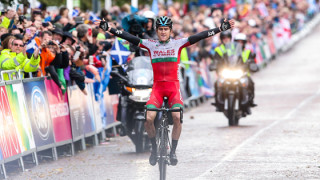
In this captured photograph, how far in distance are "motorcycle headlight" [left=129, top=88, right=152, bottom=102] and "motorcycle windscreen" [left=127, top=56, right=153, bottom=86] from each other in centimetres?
11

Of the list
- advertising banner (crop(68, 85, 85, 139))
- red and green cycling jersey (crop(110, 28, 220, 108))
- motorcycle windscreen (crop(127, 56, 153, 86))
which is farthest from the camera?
advertising banner (crop(68, 85, 85, 139))

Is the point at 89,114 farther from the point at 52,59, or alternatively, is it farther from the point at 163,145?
the point at 163,145

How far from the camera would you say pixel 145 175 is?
1273 cm

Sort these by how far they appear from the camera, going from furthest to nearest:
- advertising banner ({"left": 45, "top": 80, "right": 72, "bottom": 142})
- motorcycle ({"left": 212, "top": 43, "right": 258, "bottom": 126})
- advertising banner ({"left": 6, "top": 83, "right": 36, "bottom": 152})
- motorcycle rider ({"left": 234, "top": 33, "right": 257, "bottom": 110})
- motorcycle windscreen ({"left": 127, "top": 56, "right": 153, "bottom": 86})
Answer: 1. motorcycle rider ({"left": 234, "top": 33, "right": 257, "bottom": 110})
2. motorcycle ({"left": 212, "top": 43, "right": 258, "bottom": 126})
3. advertising banner ({"left": 45, "top": 80, "right": 72, "bottom": 142})
4. motorcycle windscreen ({"left": 127, "top": 56, "right": 153, "bottom": 86})
5. advertising banner ({"left": 6, "top": 83, "right": 36, "bottom": 152})

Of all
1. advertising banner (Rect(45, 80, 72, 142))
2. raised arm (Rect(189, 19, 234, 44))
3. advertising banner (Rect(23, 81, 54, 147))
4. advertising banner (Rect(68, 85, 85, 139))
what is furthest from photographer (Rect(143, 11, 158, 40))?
raised arm (Rect(189, 19, 234, 44))

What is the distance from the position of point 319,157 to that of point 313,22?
2237 inches

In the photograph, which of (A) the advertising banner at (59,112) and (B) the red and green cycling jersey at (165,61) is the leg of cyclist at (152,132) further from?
(A) the advertising banner at (59,112)

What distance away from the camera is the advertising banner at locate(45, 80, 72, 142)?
1555 centimetres

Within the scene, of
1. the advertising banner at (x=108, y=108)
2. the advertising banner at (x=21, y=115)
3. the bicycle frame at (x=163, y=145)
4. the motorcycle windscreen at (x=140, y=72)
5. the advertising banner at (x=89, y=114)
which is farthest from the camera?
the advertising banner at (x=108, y=108)

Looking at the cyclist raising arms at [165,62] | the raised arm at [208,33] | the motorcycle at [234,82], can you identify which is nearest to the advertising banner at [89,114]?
the motorcycle at [234,82]

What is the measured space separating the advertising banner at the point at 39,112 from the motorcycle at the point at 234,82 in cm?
607

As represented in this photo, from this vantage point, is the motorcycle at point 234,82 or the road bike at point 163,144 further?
the motorcycle at point 234,82

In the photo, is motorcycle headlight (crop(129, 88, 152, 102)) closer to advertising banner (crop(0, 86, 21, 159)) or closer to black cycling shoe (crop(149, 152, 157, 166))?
advertising banner (crop(0, 86, 21, 159))

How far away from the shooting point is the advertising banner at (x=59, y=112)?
1555cm
